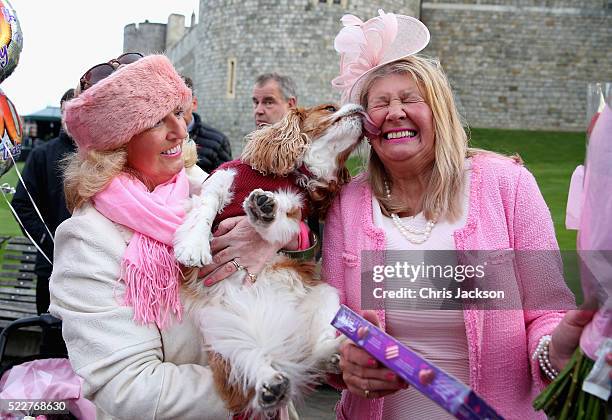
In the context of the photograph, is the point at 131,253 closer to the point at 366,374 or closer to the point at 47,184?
the point at 366,374

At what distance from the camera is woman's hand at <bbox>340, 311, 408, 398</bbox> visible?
→ 1.53m

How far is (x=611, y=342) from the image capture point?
1.23 m

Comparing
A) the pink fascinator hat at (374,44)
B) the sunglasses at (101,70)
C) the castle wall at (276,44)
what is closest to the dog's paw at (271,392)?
the pink fascinator hat at (374,44)

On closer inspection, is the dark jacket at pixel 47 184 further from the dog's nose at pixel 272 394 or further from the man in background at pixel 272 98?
the dog's nose at pixel 272 394

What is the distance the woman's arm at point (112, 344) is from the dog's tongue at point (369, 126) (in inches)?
31.3

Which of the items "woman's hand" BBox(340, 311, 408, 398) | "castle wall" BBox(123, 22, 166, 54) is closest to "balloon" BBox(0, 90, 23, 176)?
"woman's hand" BBox(340, 311, 408, 398)

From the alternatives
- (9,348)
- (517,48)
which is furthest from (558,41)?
(9,348)

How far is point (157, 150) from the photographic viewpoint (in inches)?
79.1

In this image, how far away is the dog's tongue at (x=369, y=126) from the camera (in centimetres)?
202

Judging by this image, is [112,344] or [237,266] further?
[237,266]

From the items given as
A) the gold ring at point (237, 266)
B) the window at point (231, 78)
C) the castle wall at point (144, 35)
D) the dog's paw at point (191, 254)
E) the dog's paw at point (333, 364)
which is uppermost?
the dog's paw at point (191, 254)

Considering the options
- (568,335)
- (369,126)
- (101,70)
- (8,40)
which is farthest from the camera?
(8,40)

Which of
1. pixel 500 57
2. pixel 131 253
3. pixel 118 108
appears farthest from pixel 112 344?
pixel 500 57

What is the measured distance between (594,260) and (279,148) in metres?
1.07
